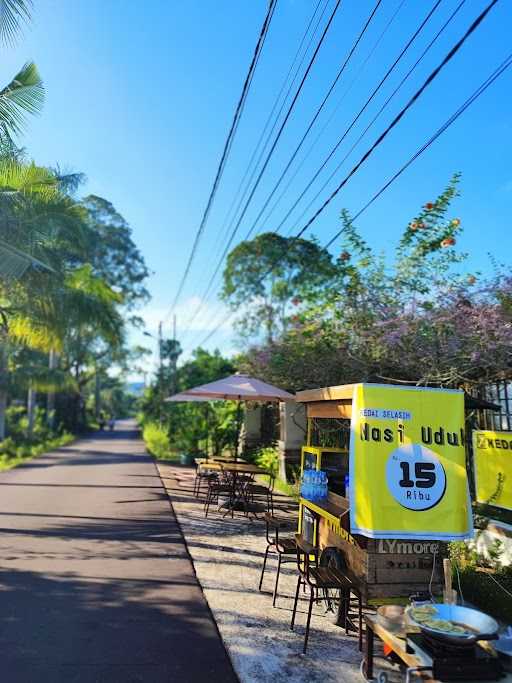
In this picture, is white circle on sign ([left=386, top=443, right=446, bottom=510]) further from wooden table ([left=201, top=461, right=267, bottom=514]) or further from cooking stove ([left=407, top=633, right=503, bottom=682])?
wooden table ([left=201, top=461, right=267, bottom=514])

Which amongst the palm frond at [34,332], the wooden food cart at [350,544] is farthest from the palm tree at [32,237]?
the wooden food cart at [350,544]

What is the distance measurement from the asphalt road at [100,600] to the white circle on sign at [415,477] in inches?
71.2

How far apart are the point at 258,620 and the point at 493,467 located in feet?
10.2

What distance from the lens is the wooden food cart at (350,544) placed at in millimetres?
4223

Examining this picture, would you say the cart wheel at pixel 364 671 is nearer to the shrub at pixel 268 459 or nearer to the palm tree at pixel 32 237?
the palm tree at pixel 32 237

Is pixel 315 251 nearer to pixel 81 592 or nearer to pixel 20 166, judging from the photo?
pixel 20 166

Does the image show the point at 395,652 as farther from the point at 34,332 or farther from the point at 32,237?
the point at 34,332

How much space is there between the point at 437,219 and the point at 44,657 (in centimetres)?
848

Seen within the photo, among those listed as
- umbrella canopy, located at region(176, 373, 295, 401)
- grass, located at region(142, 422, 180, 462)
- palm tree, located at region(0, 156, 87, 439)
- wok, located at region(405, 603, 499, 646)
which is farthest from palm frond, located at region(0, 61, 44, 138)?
grass, located at region(142, 422, 180, 462)

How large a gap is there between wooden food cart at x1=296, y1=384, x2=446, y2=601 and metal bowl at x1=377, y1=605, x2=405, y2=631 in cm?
25

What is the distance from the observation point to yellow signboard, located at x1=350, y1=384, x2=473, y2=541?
13.5 feet

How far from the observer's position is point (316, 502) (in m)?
5.62

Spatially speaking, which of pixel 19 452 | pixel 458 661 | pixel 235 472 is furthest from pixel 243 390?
pixel 19 452

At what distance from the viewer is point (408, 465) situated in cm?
420
